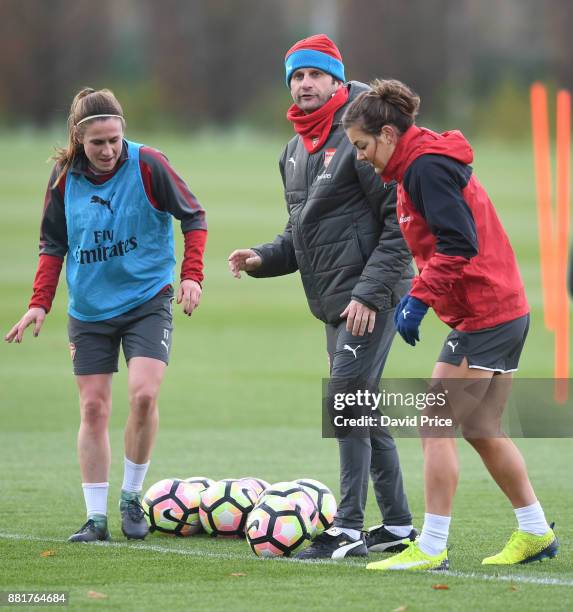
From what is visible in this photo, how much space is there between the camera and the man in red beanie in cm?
718

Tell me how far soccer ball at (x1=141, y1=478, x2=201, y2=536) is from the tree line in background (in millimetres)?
81952

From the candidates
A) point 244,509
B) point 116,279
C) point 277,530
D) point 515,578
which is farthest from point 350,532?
point 116,279

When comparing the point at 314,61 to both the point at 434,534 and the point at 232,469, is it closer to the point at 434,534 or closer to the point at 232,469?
the point at 434,534

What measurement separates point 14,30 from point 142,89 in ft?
37.8

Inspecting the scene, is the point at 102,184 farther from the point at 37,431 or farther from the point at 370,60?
the point at 370,60

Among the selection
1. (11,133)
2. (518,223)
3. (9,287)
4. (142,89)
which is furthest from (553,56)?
(9,287)

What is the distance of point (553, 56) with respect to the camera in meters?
93.5

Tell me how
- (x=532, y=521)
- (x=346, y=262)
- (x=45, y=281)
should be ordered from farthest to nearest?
(x=45, y=281), (x=346, y=262), (x=532, y=521)

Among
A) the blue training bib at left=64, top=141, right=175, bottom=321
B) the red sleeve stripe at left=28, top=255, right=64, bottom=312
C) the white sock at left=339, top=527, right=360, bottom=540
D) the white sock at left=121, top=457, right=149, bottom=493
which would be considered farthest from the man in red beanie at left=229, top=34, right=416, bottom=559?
the red sleeve stripe at left=28, top=255, right=64, bottom=312

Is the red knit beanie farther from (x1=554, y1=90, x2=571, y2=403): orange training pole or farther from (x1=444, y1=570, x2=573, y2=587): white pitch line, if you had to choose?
(x1=554, y1=90, x2=571, y2=403): orange training pole

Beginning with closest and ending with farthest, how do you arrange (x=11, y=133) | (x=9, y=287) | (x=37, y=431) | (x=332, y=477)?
(x=332, y=477) < (x=37, y=431) < (x=9, y=287) < (x=11, y=133)

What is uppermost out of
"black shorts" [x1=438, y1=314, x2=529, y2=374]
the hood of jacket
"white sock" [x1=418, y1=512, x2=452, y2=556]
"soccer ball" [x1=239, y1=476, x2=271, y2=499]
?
the hood of jacket

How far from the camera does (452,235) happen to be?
6.44m

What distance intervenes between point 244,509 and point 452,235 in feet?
7.26
